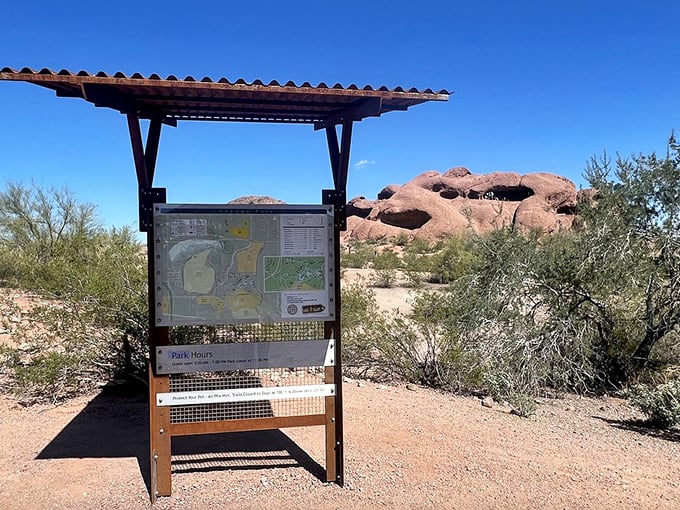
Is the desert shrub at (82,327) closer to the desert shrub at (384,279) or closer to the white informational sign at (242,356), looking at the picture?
the white informational sign at (242,356)

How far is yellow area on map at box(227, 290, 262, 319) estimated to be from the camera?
4562 millimetres

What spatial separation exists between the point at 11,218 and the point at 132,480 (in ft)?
67.0

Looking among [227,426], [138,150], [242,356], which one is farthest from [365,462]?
[138,150]

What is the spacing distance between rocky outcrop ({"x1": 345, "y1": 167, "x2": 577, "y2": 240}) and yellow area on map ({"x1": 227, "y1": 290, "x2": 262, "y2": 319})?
50152 millimetres

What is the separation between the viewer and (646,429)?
6613 mm

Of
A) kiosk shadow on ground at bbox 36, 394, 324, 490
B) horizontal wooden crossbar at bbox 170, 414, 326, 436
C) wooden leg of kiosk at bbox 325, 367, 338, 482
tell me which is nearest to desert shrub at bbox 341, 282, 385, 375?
kiosk shadow on ground at bbox 36, 394, 324, 490

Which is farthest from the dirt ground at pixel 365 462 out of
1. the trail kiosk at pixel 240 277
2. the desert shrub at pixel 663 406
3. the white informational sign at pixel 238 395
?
the white informational sign at pixel 238 395

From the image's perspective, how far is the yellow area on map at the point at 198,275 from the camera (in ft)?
14.8

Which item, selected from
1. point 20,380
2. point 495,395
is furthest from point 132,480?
point 495,395

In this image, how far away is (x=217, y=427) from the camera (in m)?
4.61

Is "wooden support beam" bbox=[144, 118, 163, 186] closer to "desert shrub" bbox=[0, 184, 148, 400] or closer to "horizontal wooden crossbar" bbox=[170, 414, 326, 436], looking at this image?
"horizontal wooden crossbar" bbox=[170, 414, 326, 436]

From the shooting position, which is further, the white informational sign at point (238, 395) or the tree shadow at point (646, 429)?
the tree shadow at point (646, 429)

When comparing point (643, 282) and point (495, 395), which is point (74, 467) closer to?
point (495, 395)

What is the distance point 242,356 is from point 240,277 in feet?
2.06
